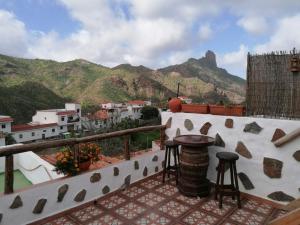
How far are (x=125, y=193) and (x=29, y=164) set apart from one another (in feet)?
13.1

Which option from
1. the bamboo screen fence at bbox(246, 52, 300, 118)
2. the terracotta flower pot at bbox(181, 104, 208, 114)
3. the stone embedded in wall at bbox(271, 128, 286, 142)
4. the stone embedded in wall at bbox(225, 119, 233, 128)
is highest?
the bamboo screen fence at bbox(246, 52, 300, 118)

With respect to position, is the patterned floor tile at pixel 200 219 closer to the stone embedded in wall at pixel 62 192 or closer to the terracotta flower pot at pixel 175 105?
the stone embedded in wall at pixel 62 192

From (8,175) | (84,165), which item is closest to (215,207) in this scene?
(84,165)

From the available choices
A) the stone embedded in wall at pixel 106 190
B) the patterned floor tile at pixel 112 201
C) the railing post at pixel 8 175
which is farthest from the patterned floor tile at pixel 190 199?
the railing post at pixel 8 175

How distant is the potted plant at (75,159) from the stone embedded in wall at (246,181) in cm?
236

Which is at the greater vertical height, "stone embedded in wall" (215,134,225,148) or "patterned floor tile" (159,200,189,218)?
"stone embedded in wall" (215,134,225,148)

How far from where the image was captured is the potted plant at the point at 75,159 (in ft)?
10.2

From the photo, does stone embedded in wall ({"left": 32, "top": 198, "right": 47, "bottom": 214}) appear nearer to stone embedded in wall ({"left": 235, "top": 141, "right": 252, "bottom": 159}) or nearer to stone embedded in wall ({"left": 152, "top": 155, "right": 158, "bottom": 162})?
stone embedded in wall ({"left": 152, "top": 155, "right": 158, "bottom": 162})

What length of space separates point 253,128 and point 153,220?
6.67 feet

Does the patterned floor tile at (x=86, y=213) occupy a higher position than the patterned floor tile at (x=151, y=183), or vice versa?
the patterned floor tile at (x=151, y=183)

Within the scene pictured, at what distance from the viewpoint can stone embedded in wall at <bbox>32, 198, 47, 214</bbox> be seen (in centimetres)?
276

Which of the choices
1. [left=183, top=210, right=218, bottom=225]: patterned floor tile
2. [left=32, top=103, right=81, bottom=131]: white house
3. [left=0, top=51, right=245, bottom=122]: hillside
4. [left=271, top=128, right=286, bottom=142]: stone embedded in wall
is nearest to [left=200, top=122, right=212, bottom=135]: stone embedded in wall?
[left=271, top=128, right=286, bottom=142]: stone embedded in wall

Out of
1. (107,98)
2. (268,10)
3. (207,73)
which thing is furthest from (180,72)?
(268,10)

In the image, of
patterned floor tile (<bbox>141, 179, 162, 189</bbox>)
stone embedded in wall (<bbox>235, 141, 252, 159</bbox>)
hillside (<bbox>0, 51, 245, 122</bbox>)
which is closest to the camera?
stone embedded in wall (<bbox>235, 141, 252, 159</bbox>)
